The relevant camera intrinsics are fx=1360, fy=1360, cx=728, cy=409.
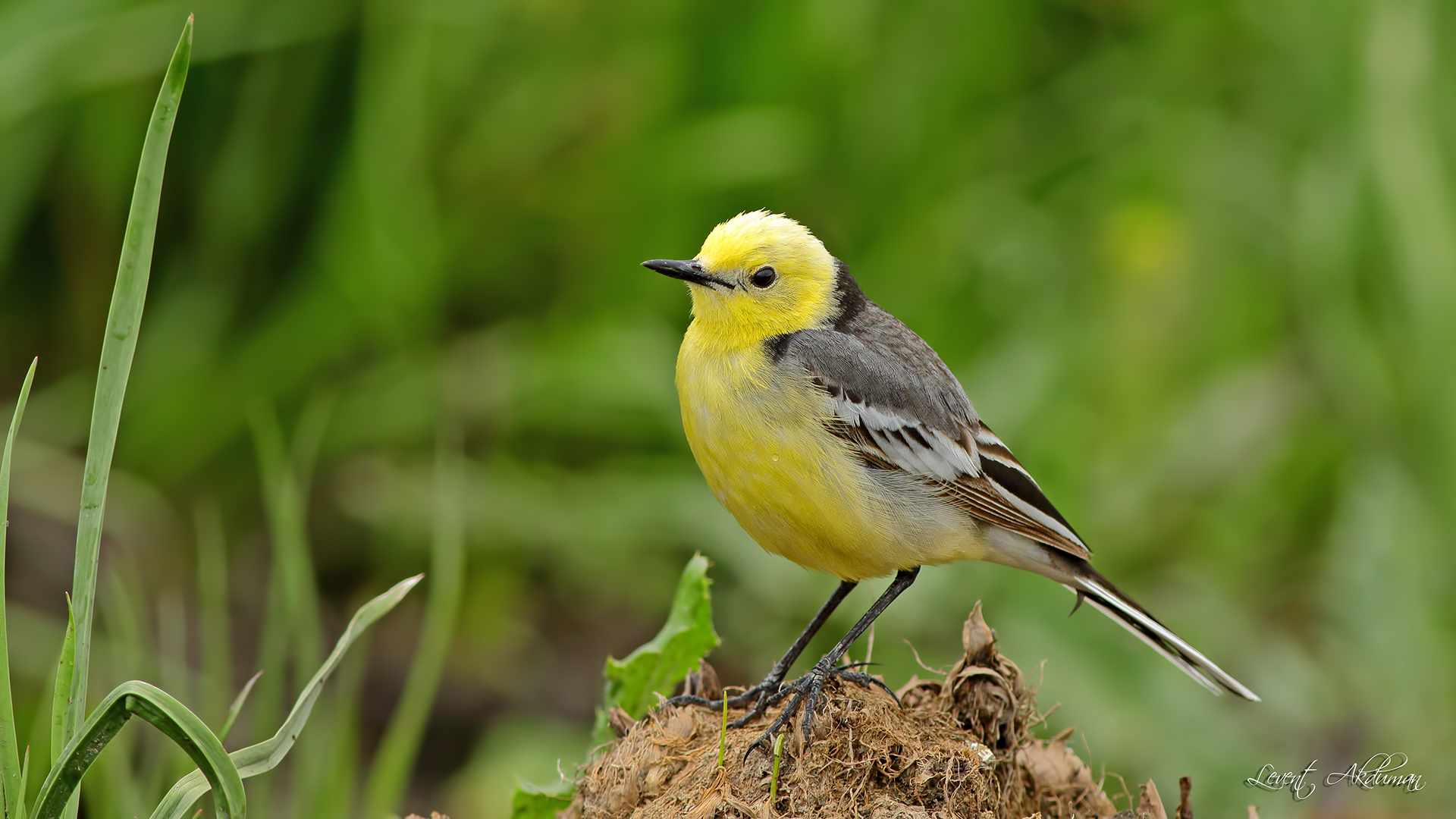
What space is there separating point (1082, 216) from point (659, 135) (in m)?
2.24

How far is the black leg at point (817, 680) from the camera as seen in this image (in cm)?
240

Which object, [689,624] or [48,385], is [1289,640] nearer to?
[689,624]

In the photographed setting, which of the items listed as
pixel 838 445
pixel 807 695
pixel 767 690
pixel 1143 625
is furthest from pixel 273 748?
pixel 1143 625

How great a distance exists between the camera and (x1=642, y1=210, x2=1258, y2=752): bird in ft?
9.97

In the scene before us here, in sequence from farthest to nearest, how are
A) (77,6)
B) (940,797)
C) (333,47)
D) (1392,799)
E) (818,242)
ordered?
(333,47) < (77,6) < (1392,799) < (818,242) < (940,797)

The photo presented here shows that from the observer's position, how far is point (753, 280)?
3.42 metres

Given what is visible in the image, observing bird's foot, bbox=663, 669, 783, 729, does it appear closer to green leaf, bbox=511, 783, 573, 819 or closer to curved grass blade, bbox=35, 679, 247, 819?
green leaf, bbox=511, 783, 573, 819

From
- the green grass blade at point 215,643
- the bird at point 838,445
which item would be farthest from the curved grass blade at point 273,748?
the bird at point 838,445

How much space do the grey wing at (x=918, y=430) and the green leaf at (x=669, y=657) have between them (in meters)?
0.59

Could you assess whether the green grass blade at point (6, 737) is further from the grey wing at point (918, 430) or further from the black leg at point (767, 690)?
the grey wing at point (918, 430)

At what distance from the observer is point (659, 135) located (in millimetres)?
6098

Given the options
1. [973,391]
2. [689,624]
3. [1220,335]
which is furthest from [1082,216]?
[689,624]

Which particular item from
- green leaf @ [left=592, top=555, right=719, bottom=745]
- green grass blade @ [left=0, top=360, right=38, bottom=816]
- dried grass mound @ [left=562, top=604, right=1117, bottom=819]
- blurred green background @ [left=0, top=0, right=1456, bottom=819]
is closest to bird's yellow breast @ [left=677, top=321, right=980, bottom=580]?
green leaf @ [left=592, top=555, right=719, bottom=745]

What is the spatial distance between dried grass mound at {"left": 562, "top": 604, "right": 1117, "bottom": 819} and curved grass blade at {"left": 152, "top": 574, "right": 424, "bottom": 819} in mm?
597
